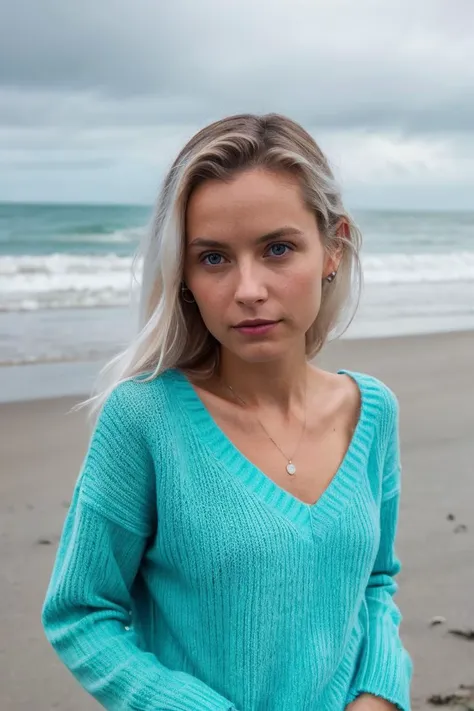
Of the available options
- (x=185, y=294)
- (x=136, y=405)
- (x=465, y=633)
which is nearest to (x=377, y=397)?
(x=185, y=294)

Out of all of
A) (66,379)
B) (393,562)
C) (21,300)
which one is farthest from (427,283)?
(393,562)

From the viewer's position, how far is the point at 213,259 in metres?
1.83

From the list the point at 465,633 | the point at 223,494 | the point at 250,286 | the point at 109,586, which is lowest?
the point at 465,633

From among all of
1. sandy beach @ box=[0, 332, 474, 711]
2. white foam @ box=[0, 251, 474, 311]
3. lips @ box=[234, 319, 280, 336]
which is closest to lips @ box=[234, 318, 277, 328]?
lips @ box=[234, 319, 280, 336]

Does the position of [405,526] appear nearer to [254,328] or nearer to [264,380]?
[264,380]

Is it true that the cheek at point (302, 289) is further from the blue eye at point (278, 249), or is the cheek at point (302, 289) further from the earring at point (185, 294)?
the earring at point (185, 294)

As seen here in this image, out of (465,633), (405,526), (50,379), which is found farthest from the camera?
(50,379)

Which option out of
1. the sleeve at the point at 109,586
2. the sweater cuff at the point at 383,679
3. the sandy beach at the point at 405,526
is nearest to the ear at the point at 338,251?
the sleeve at the point at 109,586

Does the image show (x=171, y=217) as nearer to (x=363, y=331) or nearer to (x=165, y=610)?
(x=165, y=610)

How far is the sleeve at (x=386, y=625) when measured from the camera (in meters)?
1.98

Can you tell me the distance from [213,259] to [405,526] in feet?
10.9

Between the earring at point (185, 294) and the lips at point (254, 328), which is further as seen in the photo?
the earring at point (185, 294)

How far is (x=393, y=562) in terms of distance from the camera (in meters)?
2.22

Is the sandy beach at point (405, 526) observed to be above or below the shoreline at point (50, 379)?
below
